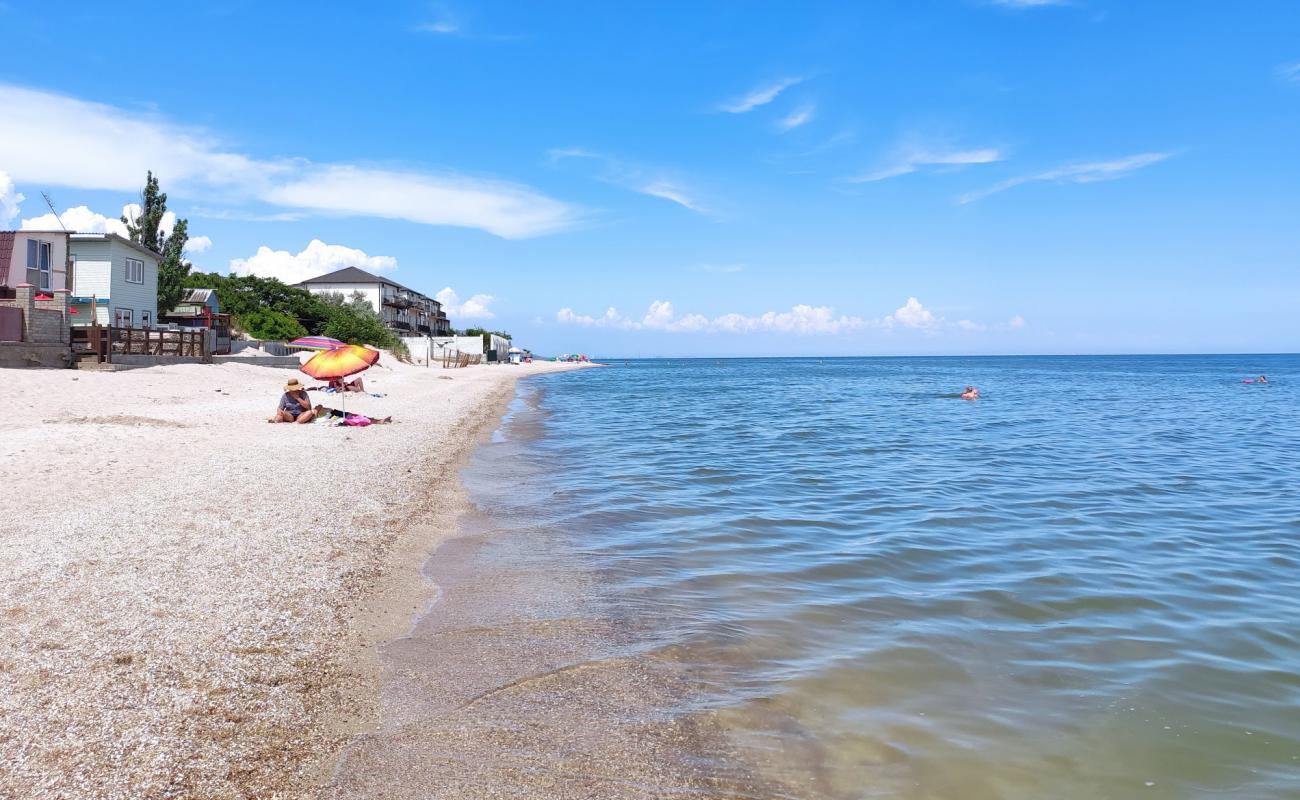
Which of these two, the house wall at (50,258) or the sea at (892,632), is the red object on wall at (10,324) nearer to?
the house wall at (50,258)

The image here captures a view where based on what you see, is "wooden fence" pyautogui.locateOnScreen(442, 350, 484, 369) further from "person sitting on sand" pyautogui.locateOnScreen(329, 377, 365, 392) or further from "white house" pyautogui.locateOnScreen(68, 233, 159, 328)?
"person sitting on sand" pyautogui.locateOnScreen(329, 377, 365, 392)

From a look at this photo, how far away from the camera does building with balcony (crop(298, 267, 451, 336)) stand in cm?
9319

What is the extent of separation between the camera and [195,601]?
6234 millimetres

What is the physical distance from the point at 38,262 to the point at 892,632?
42.4 metres

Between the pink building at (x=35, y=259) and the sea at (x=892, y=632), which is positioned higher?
the pink building at (x=35, y=259)

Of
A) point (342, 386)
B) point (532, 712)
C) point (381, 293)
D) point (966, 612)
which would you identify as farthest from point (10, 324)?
point (381, 293)

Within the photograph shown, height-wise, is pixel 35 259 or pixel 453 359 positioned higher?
pixel 35 259

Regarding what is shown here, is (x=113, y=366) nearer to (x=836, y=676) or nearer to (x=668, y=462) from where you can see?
(x=668, y=462)

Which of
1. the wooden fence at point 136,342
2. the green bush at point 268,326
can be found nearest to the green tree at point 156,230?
the green bush at point 268,326

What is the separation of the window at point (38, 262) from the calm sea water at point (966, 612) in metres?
31.0

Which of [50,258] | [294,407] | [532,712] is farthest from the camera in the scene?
[50,258]

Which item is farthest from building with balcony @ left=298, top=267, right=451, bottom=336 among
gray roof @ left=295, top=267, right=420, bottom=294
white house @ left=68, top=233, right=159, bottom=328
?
white house @ left=68, top=233, right=159, bottom=328

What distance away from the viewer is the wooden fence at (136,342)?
28.3 meters

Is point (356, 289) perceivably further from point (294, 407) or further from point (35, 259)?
point (294, 407)
